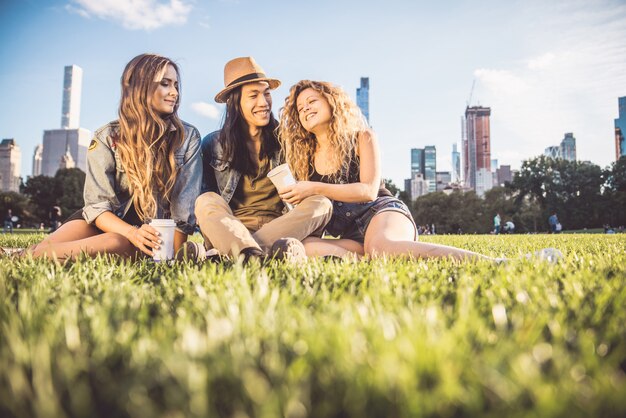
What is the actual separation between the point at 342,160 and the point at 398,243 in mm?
1088

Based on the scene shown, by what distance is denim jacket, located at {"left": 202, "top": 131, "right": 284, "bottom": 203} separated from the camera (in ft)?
14.4

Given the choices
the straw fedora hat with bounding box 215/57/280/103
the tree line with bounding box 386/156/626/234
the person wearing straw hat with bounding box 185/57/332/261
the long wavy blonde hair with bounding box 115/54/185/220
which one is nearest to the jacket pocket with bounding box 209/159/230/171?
the person wearing straw hat with bounding box 185/57/332/261

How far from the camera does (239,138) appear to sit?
14.5ft

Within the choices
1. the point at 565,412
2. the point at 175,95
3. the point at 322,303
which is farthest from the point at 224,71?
the point at 565,412

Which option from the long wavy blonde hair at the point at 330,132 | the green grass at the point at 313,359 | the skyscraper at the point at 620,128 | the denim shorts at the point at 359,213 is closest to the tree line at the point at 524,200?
the long wavy blonde hair at the point at 330,132

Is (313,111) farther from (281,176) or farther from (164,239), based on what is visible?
(164,239)

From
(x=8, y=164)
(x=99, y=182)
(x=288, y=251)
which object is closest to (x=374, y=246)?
(x=288, y=251)

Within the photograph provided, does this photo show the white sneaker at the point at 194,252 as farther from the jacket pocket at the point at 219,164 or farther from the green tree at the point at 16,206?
the green tree at the point at 16,206

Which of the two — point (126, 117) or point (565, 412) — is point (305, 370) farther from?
point (126, 117)

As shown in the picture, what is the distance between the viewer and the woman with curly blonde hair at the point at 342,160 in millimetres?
3939

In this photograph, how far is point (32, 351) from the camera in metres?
1.02

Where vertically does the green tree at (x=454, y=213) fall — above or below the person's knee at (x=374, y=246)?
above

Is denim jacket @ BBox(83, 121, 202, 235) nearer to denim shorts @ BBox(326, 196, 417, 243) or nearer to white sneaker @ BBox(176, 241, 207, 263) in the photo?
white sneaker @ BBox(176, 241, 207, 263)

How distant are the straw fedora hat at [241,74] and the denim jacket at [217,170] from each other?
0.47 metres
